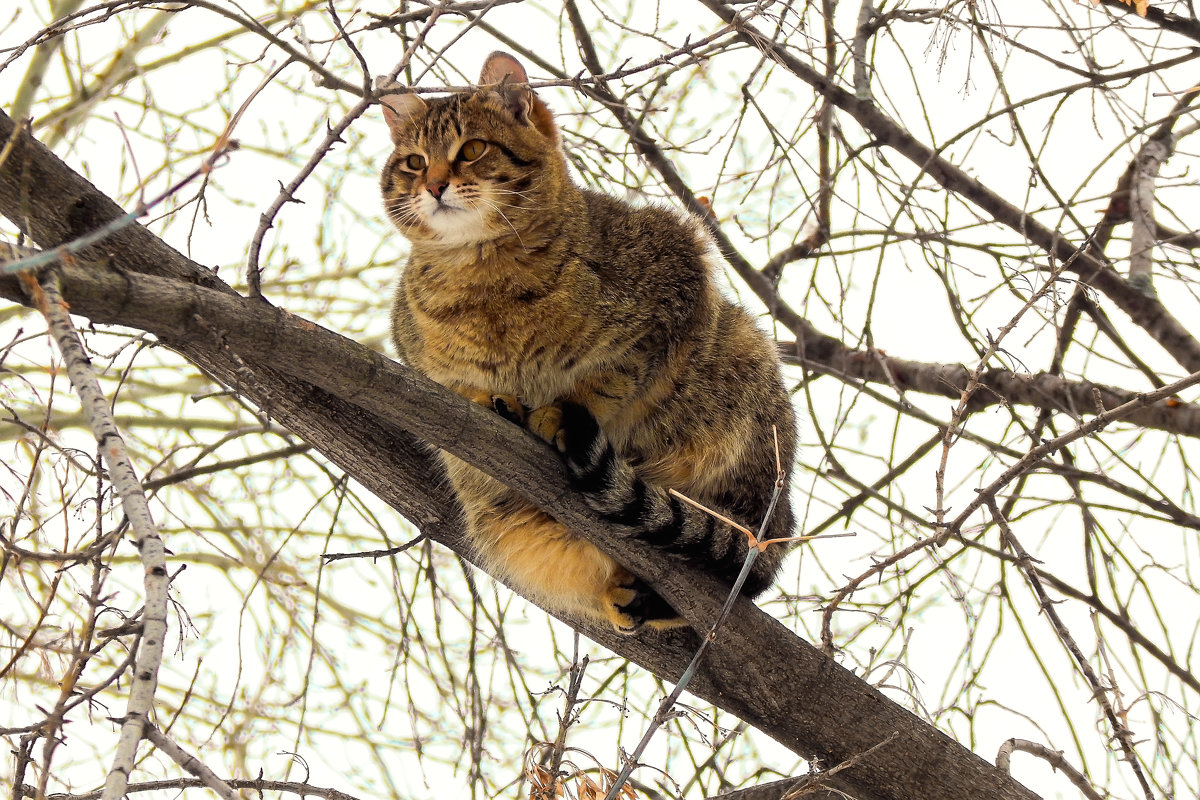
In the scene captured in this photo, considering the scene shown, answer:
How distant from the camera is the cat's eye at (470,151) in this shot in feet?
11.1

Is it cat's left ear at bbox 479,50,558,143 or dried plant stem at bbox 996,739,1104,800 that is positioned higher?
cat's left ear at bbox 479,50,558,143

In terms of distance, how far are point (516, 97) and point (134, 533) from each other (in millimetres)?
2306

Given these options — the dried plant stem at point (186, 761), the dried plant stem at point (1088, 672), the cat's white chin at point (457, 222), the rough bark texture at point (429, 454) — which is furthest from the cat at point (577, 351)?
the dried plant stem at point (186, 761)

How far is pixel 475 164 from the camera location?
11.0 ft

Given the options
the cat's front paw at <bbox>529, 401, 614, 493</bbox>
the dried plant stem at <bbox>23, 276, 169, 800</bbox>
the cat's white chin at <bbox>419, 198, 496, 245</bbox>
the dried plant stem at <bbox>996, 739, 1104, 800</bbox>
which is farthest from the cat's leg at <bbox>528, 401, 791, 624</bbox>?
the dried plant stem at <bbox>23, 276, 169, 800</bbox>

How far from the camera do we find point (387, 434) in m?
3.06

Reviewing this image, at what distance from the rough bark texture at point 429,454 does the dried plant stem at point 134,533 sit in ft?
0.80

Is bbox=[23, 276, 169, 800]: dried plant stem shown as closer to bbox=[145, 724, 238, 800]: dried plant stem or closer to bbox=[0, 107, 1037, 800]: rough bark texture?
bbox=[145, 724, 238, 800]: dried plant stem

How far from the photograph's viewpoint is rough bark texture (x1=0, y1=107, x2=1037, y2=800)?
7.33ft

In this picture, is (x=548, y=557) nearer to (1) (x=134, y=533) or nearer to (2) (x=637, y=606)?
(2) (x=637, y=606)

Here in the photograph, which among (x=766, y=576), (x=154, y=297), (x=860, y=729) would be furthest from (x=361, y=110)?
(x=860, y=729)

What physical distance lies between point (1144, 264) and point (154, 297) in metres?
3.52

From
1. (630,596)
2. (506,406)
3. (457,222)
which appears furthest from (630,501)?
(457,222)

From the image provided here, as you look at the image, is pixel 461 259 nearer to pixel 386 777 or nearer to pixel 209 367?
pixel 209 367
